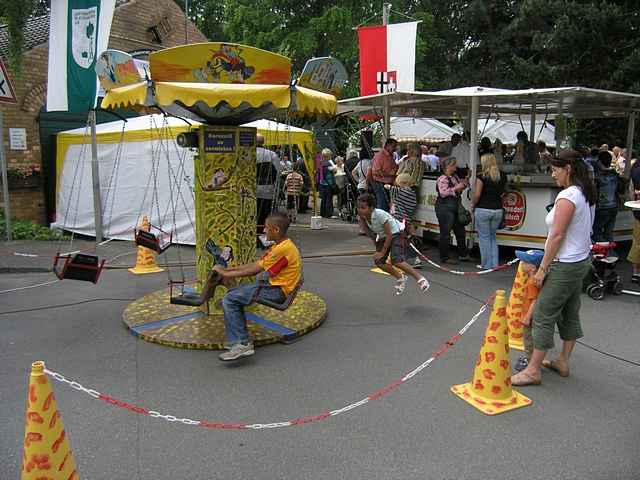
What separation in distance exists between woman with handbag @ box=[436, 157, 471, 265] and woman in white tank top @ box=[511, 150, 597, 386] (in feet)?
15.9

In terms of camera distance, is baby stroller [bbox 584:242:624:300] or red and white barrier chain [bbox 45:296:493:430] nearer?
red and white barrier chain [bbox 45:296:493:430]

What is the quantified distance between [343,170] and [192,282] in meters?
9.56

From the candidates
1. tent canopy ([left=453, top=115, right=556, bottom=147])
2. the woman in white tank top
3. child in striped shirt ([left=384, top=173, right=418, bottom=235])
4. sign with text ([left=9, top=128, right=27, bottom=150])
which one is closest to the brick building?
sign with text ([left=9, top=128, right=27, bottom=150])

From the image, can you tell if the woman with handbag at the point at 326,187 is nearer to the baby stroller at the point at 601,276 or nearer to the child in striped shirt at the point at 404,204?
the child in striped shirt at the point at 404,204

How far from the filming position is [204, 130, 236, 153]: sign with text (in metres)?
6.09

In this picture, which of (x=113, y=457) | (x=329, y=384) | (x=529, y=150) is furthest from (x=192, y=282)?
(x=529, y=150)

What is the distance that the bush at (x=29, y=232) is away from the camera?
11398mm

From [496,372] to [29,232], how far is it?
34.2ft

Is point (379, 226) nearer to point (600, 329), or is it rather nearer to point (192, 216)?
point (600, 329)

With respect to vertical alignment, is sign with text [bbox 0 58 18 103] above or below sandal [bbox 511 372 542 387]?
above

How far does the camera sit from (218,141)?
611 centimetres

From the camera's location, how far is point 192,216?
10.8m

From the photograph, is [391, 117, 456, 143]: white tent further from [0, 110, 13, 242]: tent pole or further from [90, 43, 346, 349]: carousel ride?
[90, 43, 346, 349]: carousel ride

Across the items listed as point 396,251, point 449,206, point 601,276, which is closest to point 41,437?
point 396,251
